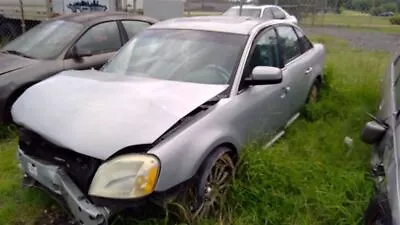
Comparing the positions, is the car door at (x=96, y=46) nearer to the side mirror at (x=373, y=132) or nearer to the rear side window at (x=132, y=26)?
the rear side window at (x=132, y=26)

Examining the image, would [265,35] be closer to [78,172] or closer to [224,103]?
[224,103]

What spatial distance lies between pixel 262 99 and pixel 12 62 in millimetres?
3286

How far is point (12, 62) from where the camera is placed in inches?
187

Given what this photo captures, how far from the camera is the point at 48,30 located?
5.50 meters

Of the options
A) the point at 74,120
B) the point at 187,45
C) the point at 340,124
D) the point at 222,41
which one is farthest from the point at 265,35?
the point at 74,120

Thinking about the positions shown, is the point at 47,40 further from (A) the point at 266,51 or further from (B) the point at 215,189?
(B) the point at 215,189

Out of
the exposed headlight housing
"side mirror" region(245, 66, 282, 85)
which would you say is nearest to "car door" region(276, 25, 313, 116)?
"side mirror" region(245, 66, 282, 85)

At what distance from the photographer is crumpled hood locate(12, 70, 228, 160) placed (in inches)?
92.2

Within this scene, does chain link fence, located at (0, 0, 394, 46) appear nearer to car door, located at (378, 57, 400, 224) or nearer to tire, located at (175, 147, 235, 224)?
tire, located at (175, 147, 235, 224)

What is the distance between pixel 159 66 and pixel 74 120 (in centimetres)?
123

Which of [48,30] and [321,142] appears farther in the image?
[48,30]

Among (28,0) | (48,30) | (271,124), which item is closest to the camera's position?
(271,124)

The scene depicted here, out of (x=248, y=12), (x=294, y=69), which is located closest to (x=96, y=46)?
(x=294, y=69)

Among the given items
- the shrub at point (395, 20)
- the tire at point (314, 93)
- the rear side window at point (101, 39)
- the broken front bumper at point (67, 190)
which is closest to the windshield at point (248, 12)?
the rear side window at point (101, 39)
